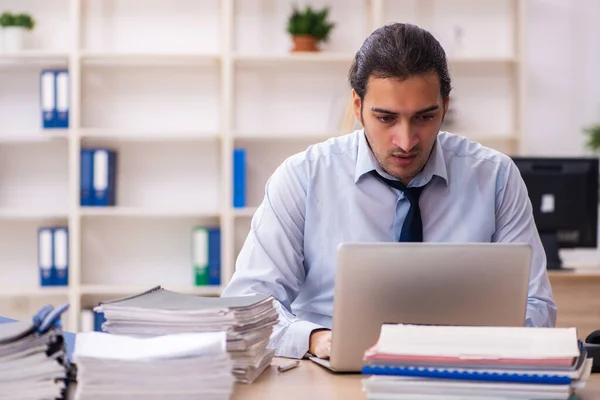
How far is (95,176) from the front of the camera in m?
4.42

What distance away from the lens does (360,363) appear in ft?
5.04

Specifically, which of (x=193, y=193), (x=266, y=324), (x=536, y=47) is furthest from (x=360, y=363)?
(x=536, y=47)

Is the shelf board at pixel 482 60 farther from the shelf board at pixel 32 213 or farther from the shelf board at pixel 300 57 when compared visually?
the shelf board at pixel 32 213

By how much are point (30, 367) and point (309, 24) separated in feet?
10.9

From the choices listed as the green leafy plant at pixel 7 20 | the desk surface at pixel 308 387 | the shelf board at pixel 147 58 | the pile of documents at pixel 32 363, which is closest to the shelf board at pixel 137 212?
the shelf board at pixel 147 58

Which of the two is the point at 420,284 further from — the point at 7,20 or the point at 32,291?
the point at 7,20

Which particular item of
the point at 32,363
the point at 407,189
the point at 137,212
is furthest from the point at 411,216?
the point at 137,212

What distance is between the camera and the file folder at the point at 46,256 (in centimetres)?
439

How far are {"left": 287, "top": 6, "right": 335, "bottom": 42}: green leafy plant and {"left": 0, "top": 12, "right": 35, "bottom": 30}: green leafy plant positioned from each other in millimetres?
1262

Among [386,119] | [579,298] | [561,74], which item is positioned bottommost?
[579,298]

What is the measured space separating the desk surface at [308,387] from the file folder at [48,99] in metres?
3.09

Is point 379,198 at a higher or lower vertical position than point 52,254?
higher

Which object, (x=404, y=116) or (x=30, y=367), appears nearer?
(x=30, y=367)

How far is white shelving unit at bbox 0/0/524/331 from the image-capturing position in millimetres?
4617
